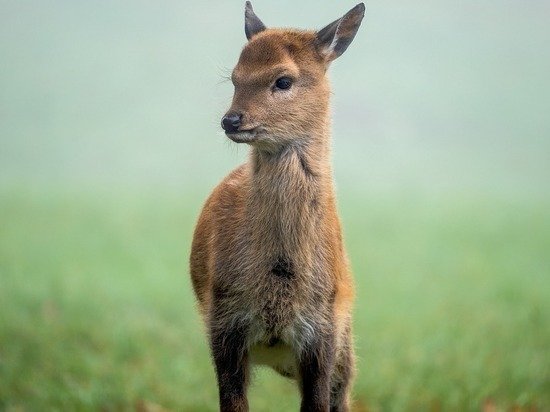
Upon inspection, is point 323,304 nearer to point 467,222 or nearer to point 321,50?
point 321,50

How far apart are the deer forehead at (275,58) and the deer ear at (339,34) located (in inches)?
2.2

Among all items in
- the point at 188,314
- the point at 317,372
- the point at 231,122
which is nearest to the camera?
the point at 231,122

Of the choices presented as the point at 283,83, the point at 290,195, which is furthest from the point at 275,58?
the point at 290,195

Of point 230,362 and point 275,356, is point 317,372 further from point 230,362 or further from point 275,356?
point 230,362

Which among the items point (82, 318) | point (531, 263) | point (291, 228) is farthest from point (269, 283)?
point (531, 263)

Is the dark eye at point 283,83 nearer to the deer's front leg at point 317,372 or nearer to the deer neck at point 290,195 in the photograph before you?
the deer neck at point 290,195

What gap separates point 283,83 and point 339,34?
0.42 meters

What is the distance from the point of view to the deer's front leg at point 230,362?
5.01 meters

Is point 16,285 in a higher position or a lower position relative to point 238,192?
lower

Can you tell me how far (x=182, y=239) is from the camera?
13.5 m

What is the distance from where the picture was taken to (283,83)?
16.3ft

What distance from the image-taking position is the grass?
7.74 meters

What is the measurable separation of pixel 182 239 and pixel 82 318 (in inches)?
142

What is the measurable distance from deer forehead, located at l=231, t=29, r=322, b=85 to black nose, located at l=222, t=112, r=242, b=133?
266mm
